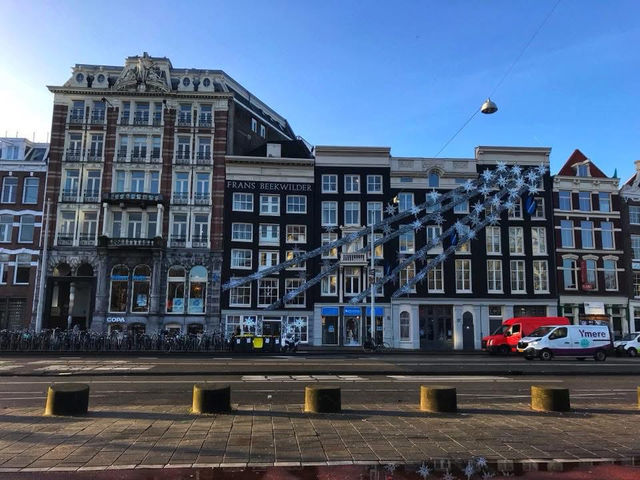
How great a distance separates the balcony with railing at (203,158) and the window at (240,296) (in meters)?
11.6

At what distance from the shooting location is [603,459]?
681cm

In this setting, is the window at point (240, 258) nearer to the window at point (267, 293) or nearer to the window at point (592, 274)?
the window at point (267, 293)

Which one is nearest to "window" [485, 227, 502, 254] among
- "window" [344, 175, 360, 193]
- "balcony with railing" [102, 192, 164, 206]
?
"window" [344, 175, 360, 193]

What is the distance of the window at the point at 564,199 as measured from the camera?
45250 millimetres

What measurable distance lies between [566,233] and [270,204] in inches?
1074

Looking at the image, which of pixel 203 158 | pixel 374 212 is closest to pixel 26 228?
pixel 203 158

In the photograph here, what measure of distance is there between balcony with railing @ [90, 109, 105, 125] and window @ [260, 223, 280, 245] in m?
17.4

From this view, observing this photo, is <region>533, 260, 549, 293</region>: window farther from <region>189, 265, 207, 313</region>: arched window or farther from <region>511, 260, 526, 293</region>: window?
<region>189, 265, 207, 313</region>: arched window

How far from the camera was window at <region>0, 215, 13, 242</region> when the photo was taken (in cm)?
4219

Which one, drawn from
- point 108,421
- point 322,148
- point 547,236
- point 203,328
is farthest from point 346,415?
point 547,236

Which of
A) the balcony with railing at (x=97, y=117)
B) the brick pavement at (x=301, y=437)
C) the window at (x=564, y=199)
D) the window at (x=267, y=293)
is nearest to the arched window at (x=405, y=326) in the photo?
the window at (x=267, y=293)

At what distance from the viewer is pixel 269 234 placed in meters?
43.9

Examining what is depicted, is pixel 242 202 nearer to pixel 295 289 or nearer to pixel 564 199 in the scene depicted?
pixel 295 289

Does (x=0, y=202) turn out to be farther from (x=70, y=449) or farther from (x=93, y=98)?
(x=70, y=449)
